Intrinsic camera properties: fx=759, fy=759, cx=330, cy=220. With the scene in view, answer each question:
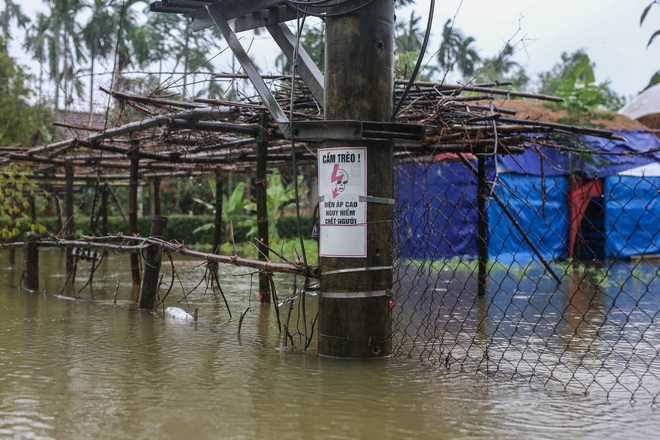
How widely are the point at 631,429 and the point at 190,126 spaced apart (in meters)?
6.26

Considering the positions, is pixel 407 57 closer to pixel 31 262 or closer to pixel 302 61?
pixel 302 61

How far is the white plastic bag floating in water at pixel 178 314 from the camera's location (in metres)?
8.95

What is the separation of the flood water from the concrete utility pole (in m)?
0.27

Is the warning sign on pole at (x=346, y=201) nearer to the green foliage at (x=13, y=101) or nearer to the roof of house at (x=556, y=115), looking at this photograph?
the roof of house at (x=556, y=115)

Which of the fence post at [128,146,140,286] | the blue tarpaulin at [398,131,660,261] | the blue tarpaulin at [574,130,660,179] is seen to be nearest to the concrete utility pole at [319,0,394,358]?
the fence post at [128,146,140,286]

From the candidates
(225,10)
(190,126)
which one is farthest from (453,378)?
(190,126)

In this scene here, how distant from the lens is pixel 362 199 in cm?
595

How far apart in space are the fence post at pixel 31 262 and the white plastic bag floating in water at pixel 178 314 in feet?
12.9

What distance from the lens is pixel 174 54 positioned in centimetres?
4181

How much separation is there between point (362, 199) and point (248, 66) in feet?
5.67

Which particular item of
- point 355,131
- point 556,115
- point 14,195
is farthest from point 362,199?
point 556,115

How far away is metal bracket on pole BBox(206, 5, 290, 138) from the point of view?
6375 mm

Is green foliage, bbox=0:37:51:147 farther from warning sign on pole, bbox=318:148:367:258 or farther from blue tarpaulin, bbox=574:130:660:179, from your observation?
warning sign on pole, bbox=318:148:367:258

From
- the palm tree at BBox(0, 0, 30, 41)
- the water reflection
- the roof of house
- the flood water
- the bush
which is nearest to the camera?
the flood water
